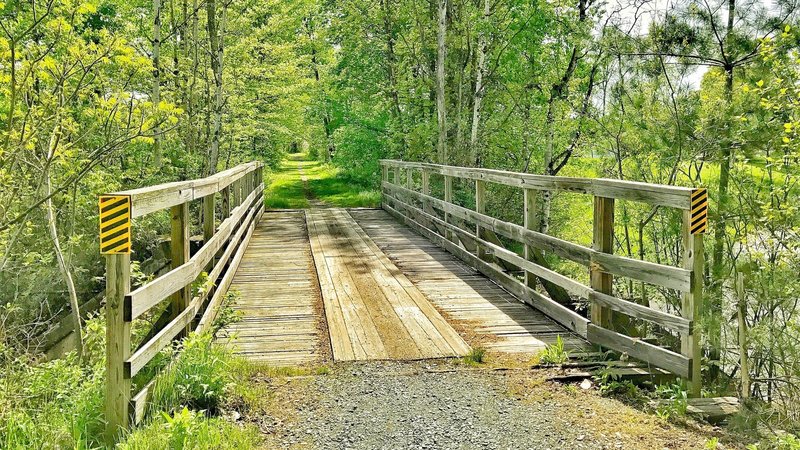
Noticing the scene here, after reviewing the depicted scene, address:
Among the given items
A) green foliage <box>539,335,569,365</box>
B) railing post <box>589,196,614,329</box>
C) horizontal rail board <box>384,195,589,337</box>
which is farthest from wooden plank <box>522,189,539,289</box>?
green foliage <box>539,335,569,365</box>

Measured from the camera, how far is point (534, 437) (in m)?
3.78

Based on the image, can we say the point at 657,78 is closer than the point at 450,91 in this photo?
Yes

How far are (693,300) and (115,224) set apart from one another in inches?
140

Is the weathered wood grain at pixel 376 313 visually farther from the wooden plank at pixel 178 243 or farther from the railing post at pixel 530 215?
the wooden plank at pixel 178 243

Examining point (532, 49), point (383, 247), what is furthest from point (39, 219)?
point (532, 49)

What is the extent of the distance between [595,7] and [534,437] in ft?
40.1

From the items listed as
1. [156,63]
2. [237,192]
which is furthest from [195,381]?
[156,63]

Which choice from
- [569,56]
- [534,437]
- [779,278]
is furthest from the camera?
[569,56]

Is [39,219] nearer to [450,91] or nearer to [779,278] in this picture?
[779,278]

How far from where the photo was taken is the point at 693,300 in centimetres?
424

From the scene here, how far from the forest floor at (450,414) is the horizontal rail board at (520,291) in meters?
1.07

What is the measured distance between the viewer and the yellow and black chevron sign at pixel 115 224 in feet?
11.2

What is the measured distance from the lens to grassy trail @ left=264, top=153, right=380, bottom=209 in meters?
20.8

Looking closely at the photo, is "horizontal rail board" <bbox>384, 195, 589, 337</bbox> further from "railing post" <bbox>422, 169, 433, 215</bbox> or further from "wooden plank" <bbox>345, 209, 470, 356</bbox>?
"wooden plank" <bbox>345, 209, 470, 356</bbox>
